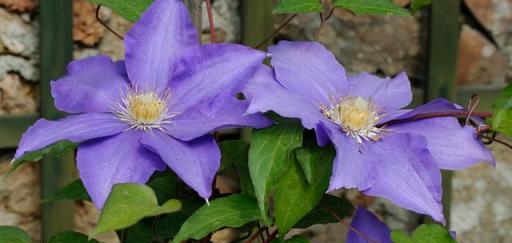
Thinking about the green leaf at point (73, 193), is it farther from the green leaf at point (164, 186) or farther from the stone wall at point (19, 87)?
the stone wall at point (19, 87)

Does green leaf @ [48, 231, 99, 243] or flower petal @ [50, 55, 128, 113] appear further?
green leaf @ [48, 231, 99, 243]

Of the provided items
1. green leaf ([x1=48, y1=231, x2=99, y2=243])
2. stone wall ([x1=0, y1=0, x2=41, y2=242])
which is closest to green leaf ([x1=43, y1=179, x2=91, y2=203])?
green leaf ([x1=48, y1=231, x2=99, y2=243])

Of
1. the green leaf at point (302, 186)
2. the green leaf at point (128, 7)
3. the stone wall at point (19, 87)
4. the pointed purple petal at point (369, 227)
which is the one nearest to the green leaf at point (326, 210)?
the pointed purple petal at point (369, 227)

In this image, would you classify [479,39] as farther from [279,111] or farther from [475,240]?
[279,111]

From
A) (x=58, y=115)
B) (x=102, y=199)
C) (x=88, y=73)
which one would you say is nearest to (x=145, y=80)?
(x=88, y=73)

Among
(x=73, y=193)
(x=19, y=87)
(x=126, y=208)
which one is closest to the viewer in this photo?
(x=126, y=208)

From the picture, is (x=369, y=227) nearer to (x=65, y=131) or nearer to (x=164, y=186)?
(x=164, y=186)

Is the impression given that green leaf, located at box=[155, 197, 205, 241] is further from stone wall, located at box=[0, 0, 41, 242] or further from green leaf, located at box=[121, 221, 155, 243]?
stone wall, located at box=[0, 0, 41, 242]

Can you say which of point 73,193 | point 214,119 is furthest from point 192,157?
point 73,193
